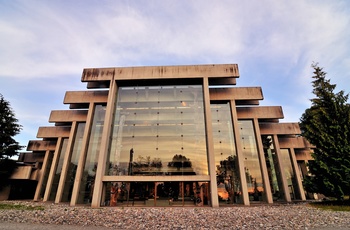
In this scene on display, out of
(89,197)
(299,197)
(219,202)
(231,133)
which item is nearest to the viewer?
(219,202)

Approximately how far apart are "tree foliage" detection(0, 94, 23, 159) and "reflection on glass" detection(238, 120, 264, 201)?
29204 mm

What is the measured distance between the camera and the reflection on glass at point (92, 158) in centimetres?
2098

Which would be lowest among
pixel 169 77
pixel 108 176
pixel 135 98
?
pixel 108 176

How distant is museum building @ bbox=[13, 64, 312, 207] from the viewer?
1958 cm

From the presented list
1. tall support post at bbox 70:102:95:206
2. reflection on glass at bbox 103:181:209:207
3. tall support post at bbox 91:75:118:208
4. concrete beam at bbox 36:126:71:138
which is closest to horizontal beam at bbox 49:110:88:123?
concrete beam at bbox 36:126:71:138

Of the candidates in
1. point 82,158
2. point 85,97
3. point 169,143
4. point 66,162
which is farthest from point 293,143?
point 66,162

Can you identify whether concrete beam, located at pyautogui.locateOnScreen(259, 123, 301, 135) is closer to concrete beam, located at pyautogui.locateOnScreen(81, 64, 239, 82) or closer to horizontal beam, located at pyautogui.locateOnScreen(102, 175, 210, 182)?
concrete beam, located at pyautogui.locateOnScreen(81, 64, 239, 82)

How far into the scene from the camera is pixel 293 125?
86.1 feet

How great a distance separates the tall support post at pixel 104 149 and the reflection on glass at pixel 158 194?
114 centimetres

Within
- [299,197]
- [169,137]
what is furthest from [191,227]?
[299,197]

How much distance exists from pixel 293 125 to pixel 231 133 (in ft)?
33.4

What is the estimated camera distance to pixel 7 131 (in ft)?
80.9

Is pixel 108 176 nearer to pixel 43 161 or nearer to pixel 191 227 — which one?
pixel 191 227

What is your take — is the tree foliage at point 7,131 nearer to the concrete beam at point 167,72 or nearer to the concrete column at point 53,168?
the concrete column at point 53,168
